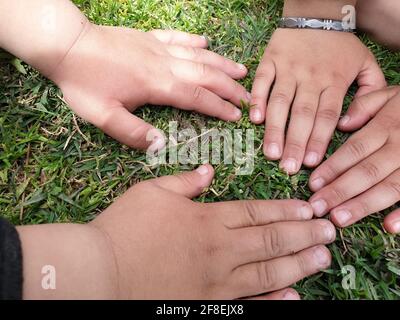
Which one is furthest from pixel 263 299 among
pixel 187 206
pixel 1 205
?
pixel 1 205

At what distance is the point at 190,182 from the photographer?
1.32 m

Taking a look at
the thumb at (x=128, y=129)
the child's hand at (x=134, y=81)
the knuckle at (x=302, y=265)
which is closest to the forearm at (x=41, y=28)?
the child's hand at (x=134, y=81)

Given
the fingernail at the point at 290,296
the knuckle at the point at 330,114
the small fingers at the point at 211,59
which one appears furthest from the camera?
the small fingers at the point at 211,59

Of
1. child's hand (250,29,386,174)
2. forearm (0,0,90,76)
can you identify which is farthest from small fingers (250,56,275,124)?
forearm (0,0,90,76)

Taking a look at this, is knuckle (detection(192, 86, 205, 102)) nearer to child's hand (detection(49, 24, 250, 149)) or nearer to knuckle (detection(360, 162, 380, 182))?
child's hand (detection(49, 24, 250, 149))

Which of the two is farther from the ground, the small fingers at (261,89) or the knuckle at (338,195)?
the small fingers at (261,89)

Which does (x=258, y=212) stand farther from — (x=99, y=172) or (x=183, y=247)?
(x=99, y=172)

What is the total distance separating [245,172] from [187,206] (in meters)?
0.23

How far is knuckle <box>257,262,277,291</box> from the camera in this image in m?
1.20

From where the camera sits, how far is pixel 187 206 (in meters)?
1.26

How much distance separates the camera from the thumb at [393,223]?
4.25 feet

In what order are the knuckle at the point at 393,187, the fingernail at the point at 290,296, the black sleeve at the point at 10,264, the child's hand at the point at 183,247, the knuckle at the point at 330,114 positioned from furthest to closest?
the knuckle at the point at 330,114, the knuckle at the point at 393,187, the fingernail at the point at 290,296, the child's hand at the point at 183,247, the black sleeve at the point at 10,264

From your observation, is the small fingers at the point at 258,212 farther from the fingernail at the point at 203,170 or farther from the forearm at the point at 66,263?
the forearm at the point at 66,263
